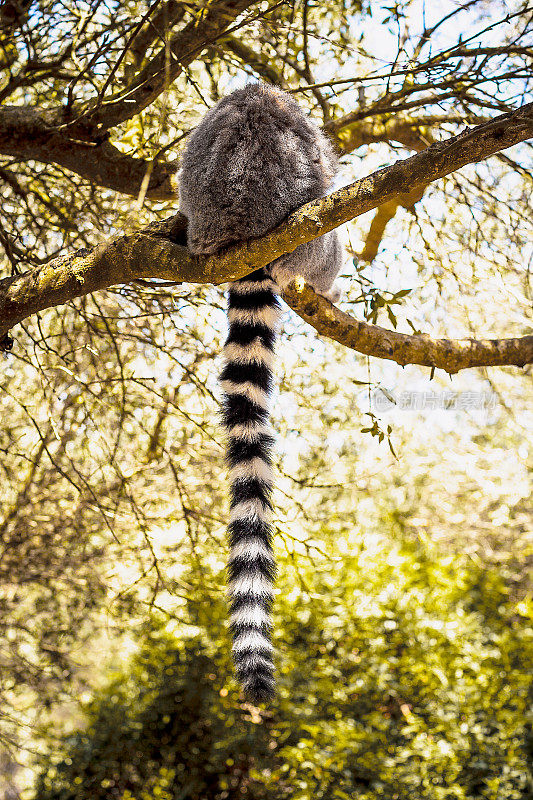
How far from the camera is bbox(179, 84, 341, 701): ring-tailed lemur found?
2457mm

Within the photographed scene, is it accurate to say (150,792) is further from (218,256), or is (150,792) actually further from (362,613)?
(218,256)

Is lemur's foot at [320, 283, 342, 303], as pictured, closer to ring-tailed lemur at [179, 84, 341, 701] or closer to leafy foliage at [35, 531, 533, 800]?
ring-tailed lemur at [179, 84, 341, 701]

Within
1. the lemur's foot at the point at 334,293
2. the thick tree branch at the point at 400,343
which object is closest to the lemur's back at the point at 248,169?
the thick tree branch at the point at 400,343

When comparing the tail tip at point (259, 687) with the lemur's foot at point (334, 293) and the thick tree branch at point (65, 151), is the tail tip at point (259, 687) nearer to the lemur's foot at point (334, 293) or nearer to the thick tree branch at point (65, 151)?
the lemur's foot at point (334, 293)

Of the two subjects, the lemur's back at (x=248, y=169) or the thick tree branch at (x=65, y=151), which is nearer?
the lemur's back at (x=248, y=169)

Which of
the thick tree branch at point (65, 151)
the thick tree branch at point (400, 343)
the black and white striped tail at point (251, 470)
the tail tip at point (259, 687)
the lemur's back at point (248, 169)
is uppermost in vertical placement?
the thick tree branch at point (65, 151)

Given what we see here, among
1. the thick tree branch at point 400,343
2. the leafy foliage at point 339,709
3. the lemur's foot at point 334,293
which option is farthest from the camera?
the leafy foliage at point 339,709

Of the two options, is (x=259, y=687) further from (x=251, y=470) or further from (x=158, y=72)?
(x=158, y=72)

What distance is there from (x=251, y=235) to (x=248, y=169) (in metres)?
0.27

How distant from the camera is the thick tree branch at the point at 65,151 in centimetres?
316

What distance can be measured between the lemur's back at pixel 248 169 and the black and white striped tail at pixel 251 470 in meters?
0.33

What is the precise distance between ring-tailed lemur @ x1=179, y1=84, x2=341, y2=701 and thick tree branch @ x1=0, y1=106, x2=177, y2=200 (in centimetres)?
45

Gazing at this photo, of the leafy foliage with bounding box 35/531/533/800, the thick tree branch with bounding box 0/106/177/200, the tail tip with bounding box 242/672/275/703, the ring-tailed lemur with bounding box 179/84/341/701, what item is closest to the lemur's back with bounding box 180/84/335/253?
the ring-tailed lemur with bounding box 179/84/341/701

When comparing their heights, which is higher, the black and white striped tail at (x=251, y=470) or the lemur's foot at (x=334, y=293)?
the lemur's foot at (x=334, y=293)
